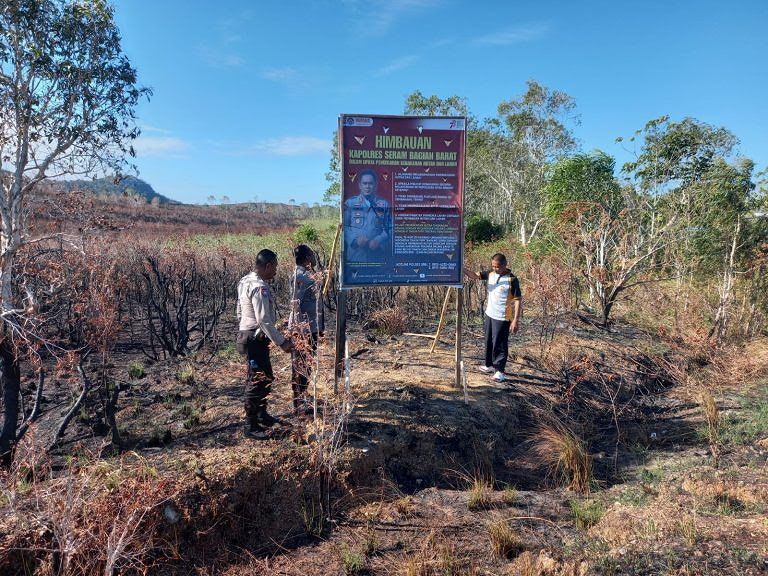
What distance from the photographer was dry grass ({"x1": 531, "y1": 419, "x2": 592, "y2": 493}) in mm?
4051

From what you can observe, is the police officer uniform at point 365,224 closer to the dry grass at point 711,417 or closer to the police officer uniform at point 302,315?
the police officer uniform at point 302,315

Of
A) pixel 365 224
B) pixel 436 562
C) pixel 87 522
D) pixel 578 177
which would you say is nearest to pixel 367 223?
pixel 365 224

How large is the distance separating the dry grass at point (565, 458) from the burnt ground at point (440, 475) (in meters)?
0.04

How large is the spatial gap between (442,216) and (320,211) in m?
58.5

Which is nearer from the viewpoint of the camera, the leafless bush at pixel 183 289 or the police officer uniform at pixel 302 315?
the police officer uniform at pixel 302 315

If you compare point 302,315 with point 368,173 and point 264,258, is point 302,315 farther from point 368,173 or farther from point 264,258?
point 368,173

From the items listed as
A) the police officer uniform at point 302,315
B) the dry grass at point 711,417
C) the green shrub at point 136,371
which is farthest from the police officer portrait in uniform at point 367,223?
the dry grass at point 711,417

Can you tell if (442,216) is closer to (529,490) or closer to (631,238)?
(529,490)

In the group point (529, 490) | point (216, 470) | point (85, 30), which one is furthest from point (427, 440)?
point (85, 30)

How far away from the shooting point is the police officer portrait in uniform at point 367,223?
4.42 m

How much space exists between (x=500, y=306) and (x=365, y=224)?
5.98 feet

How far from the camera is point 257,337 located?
3814 mm

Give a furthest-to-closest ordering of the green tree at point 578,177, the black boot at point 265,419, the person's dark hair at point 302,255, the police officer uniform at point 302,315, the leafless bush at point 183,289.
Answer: the green tree at point 578,177 < the leafless bush at point 183,289 < the person's dark hair at point 302,255 < the black boot at point 265,419 < the police officer uniform at point 302,315

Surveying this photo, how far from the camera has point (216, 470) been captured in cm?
344
